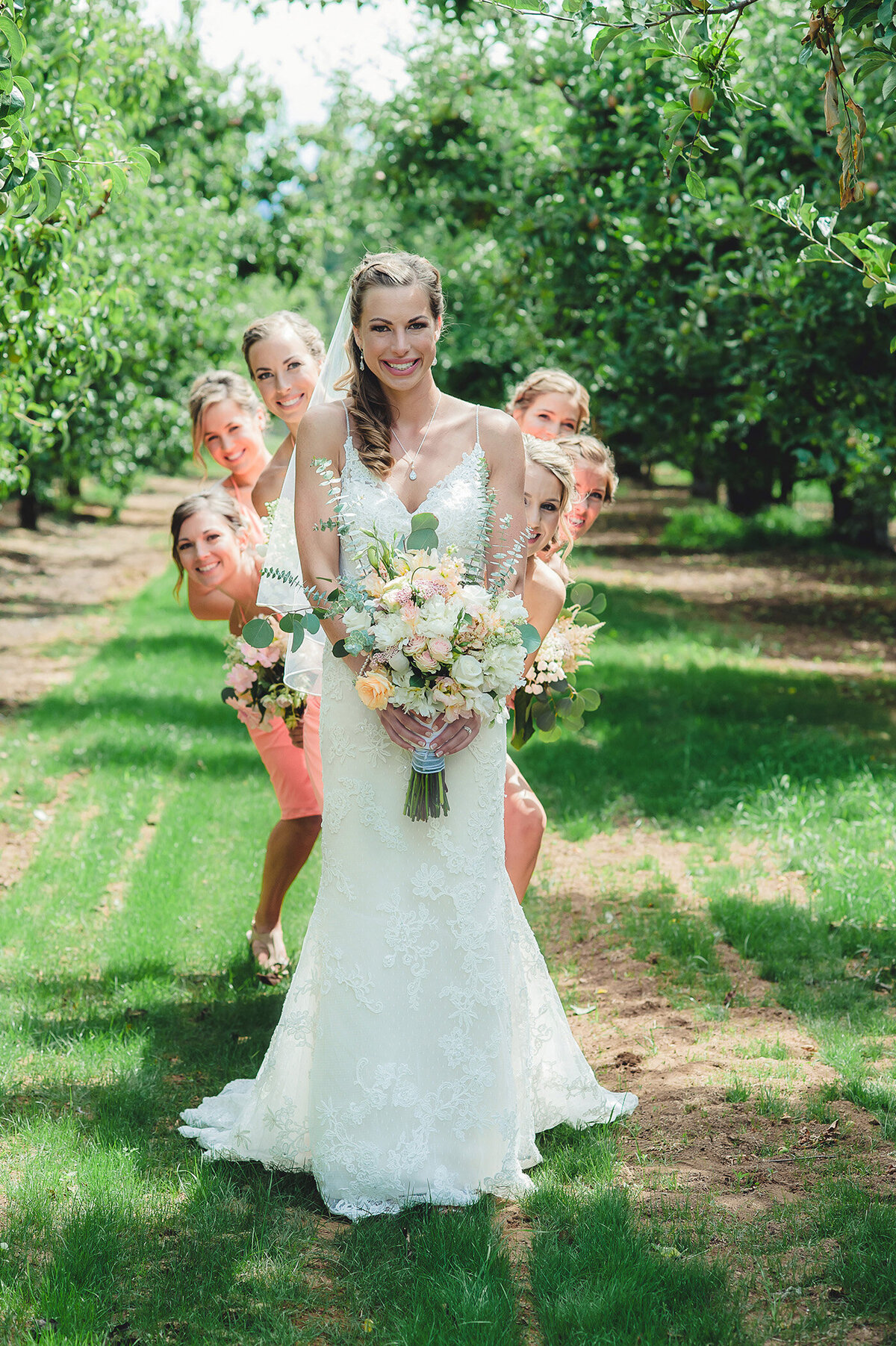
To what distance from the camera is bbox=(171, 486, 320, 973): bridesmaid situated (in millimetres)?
4883

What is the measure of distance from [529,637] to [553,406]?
1.68m

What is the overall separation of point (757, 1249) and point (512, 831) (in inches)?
66.1

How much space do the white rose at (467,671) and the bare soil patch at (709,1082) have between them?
1592 millimetres

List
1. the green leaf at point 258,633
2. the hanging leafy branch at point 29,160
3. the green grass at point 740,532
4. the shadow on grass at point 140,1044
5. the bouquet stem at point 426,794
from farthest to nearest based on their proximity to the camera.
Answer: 1. the green grass at point 740,532
2. the shadow on grass at point 140,1044
3. the bouquet stem at point 426,794
4. the green leaf at point 258,633
5. the hanging leafy branch at point 29,160

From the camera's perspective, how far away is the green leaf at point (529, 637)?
11.3 feet

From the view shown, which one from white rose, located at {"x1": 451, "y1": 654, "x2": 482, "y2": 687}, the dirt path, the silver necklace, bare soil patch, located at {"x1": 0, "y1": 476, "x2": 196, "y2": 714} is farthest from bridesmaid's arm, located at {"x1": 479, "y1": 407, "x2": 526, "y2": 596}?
the dirt path

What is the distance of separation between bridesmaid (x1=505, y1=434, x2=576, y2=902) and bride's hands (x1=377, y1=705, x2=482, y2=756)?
2.24 feet

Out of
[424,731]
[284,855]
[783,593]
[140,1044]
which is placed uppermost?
[424,731]

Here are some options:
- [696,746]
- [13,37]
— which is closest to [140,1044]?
[13,37]

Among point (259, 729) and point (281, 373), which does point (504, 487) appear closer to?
point (281, 373)

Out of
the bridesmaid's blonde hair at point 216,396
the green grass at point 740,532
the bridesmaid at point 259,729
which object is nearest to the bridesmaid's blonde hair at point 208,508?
the bridesmaid at point 259,729

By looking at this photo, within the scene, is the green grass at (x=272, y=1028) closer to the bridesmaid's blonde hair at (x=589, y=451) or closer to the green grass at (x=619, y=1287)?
the green grass at (x=619, y=1287)

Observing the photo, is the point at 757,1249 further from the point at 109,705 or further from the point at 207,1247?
the point at 109,705

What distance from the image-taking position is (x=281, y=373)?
4.96 metres
